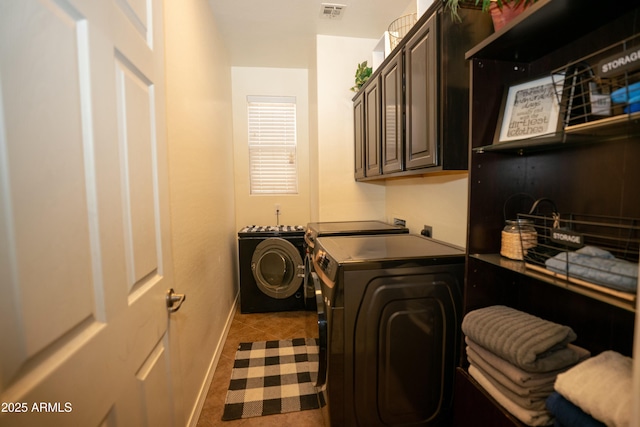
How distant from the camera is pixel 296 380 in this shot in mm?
1983

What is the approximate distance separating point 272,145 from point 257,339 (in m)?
2.36

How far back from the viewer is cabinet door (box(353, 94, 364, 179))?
2414 millimetres

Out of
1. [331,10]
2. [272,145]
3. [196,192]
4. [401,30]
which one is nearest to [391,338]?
[196,192]

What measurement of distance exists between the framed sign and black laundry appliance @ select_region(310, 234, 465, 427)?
644 mm

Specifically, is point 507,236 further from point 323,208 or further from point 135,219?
point 323,208

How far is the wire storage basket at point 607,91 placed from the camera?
60cm

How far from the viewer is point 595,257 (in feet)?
2.30

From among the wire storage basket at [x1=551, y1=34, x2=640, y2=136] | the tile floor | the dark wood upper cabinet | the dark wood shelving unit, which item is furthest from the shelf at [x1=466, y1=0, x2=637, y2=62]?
the tile floor

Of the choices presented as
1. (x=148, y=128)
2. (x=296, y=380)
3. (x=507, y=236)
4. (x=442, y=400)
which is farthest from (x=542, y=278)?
(x=296, y=380)

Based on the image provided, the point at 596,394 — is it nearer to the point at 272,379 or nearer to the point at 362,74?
the point at 272,379

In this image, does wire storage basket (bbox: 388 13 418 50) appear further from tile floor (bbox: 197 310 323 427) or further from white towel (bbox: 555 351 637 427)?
tile floor (bbox: 197 310 323 427)

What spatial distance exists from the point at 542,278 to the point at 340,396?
3.31 ft

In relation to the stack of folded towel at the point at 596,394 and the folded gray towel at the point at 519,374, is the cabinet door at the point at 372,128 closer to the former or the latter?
the folded gray towel at the point at 519,374

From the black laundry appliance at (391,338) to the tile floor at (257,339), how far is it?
493 mm
